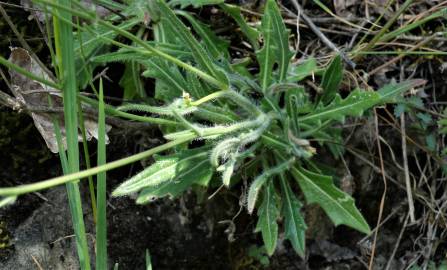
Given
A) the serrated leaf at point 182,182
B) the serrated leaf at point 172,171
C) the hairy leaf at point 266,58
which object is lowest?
the serrated leaf at point 182,182

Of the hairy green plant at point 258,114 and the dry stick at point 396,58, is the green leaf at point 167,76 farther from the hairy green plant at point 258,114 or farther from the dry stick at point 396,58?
the dry stick at point 396,58

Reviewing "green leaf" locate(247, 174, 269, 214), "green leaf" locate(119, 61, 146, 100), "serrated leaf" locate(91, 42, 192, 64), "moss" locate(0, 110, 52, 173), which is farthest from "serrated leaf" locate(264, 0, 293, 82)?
"moss" locate(0, 110, 52, 173)

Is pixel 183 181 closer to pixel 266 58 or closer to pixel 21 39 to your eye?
pixel 266 58

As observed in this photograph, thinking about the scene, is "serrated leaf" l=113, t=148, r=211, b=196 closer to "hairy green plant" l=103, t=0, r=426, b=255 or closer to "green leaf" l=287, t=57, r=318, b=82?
"hairy green plant" l=103, t=0, r=426, b=255

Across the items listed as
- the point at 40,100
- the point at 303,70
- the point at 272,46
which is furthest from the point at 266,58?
the point at 40,100

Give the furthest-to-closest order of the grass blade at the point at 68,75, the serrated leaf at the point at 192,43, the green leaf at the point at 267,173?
the green leaf at the point at 267,173 < the serrated leaf at the point at 192,43 < the grass blade at the point at 68,75

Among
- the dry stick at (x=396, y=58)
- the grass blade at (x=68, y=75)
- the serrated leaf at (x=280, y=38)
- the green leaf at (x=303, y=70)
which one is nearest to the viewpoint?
the grass blade at (x=68, y=75)

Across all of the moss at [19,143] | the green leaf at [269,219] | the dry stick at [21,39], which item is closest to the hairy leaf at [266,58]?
the green leaf at [269,219]
